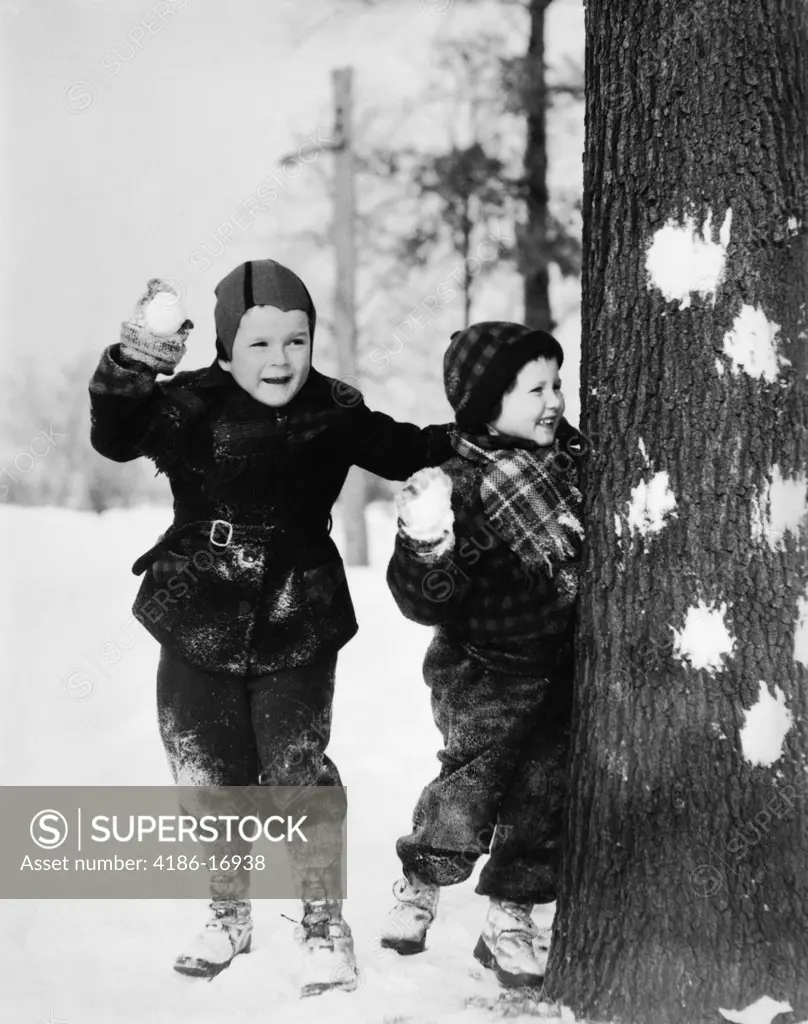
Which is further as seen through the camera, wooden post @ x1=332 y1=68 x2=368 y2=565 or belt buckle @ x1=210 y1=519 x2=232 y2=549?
wooden post @ x1=332 y1=68 x2=368 y2=565

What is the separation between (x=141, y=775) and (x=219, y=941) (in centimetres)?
157

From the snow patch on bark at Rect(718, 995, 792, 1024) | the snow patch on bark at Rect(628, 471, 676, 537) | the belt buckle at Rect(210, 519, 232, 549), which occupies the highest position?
the snow patch on bark at Rect(628, 471, 676, 537)

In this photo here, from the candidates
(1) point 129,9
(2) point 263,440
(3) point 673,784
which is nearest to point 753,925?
(3) point 673,784

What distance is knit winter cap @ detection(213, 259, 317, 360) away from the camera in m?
2.50

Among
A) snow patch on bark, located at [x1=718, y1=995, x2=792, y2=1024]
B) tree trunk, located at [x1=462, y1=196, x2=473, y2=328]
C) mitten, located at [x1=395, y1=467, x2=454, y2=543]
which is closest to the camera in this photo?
snow patch on bark, located at [x1=718, y1=995, x2=792, y2=1024]

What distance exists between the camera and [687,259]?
210cm

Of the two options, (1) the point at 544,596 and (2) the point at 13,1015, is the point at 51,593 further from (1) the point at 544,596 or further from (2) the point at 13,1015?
(1) the point at 544,596

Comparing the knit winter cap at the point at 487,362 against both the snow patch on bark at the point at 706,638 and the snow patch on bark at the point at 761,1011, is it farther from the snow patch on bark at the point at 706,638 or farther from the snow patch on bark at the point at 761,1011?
the snow patch on bark at the point at 761,1011

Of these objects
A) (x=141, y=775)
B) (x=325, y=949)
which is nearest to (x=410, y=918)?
(x=325, y=949)

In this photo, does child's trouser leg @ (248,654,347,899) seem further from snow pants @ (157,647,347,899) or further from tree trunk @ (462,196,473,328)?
tree trunk @ (462,196,473,328)

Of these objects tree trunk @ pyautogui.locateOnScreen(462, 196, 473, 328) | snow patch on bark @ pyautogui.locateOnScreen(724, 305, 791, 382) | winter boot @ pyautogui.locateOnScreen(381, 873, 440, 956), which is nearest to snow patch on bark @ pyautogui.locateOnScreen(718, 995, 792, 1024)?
winter boot @ pyautogui.locateOnScreen(381, 873, 440, 956)

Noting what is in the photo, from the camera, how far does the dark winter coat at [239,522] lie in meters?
2.52

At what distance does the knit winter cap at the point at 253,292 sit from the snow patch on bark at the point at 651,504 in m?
0.92

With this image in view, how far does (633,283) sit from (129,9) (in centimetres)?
452
